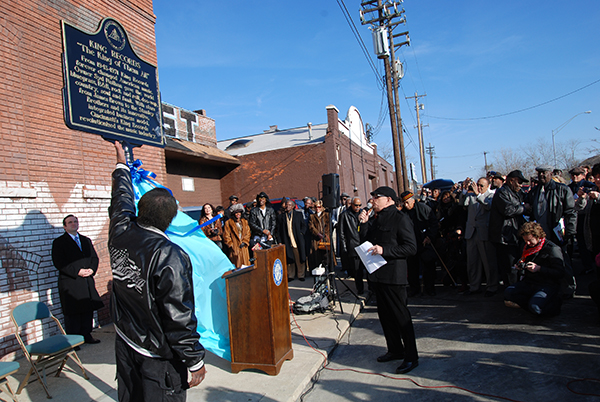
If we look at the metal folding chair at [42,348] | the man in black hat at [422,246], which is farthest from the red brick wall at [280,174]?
the metal folding chair at [42,348]

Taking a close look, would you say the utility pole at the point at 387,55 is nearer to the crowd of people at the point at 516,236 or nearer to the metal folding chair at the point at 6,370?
the crowd of people at the point at 516,236

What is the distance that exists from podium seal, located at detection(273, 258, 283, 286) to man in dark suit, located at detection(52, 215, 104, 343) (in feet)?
9.41

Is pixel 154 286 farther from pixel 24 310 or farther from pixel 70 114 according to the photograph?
pixel 70 114

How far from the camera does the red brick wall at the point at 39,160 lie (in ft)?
16.7

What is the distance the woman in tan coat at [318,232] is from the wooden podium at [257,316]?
4.96 metres

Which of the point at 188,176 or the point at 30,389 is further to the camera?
the point at 188,176

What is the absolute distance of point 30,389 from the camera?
4.16 meters

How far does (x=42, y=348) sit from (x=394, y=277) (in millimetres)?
3933

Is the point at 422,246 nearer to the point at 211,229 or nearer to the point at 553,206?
the point at 553,206

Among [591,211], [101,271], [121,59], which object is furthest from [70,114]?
[591,211]

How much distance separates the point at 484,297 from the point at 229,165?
1657 centimetres

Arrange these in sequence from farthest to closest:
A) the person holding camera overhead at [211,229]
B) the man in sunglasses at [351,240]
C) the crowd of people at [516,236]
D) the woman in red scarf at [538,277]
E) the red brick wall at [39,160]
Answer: the person holding camera overhead at [211,229]
the man in sunglasses at [351,240]
the crowd of people at [516,236]
the woman in red scarf at [538,277]
the red brick wall at [39,160]

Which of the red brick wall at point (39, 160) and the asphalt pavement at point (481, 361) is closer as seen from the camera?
the asphalt pavement at point (481, 361)

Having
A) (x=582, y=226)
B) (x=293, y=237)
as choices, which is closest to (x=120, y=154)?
(x=293, y=237)
